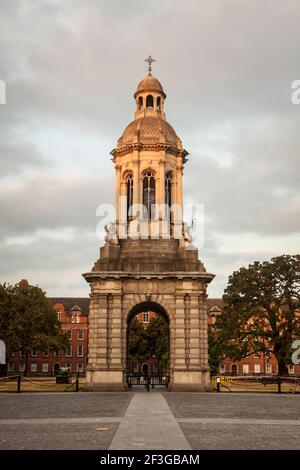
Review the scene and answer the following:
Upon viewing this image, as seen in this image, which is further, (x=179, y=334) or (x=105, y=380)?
(x=179, y=334)

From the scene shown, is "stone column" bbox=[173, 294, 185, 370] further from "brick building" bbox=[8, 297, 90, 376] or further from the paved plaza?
"brick building" bbox=[8, 297, 90, 376]

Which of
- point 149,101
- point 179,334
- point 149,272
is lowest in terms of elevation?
point 179,334

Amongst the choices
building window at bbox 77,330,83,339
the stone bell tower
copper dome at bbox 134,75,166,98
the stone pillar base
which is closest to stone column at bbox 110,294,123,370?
the stone bell tower

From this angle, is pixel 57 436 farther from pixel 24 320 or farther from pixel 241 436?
pixel 24 320

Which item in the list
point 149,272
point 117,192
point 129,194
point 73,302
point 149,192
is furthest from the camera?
point 73,302

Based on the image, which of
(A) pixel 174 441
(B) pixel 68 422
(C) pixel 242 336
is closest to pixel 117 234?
(C) pixel 242 336

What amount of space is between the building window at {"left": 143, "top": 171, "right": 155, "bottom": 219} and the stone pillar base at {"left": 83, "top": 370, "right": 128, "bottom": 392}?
12184mm

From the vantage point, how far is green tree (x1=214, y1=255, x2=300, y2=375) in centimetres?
5091

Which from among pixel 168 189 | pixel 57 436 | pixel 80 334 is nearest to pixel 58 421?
pixel 57 436

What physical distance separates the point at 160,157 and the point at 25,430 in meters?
27.8

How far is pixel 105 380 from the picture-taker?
34.7 m

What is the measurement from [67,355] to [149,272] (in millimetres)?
61831

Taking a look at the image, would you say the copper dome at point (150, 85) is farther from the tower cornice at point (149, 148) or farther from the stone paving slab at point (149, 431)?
the stone paving slab at point (149, 431)

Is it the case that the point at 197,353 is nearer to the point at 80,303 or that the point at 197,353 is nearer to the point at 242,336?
the point at 242,336
